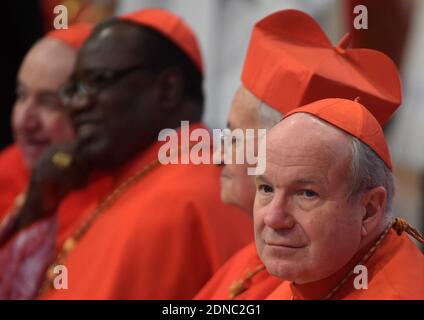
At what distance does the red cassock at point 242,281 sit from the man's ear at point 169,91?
83 cm

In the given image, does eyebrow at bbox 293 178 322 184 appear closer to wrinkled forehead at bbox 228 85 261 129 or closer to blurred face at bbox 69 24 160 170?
wrinkled forehead at bbox 228 85 261 129

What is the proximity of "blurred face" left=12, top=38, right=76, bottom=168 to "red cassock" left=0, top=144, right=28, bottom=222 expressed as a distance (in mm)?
345

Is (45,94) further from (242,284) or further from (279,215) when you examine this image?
(279,215)

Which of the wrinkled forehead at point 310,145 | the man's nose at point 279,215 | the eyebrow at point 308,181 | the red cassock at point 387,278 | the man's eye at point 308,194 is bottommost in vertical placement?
the red cassock at point 387,278

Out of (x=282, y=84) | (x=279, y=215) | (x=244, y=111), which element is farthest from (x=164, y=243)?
(x=279, y=215)

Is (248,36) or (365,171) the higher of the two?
(248,36)

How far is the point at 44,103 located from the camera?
4.55m

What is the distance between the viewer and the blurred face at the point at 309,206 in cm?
→ 247

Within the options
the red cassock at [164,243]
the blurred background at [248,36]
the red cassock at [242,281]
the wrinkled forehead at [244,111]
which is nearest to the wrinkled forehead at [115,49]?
the red cassock at [164,243]

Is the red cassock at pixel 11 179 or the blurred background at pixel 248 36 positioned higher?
the blurred background at pixel 248 36

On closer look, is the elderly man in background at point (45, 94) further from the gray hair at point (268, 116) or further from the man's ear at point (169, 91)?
the gray hair at point (268, 116)

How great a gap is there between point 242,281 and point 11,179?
202cm

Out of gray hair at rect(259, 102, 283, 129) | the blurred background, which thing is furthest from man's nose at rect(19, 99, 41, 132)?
gray hair at rect(259, 102, 283, 129)

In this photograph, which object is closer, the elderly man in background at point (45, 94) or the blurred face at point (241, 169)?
the blurred face at point (241, 169)
